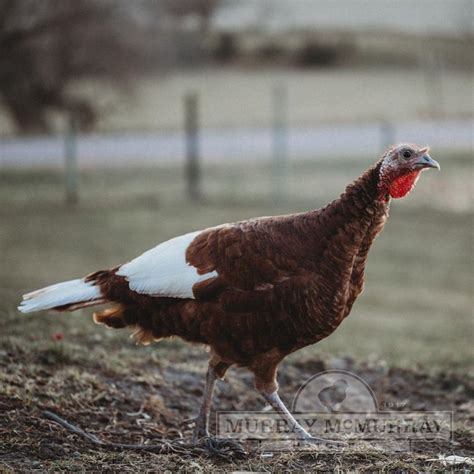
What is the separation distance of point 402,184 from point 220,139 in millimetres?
16913

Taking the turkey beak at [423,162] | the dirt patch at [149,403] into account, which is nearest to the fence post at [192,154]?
the dirt patch at [149,403]

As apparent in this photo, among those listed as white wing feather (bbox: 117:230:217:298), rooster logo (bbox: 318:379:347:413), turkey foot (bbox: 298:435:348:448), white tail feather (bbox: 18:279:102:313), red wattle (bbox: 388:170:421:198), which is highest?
red wattle (bbox: 388:170:421:198)

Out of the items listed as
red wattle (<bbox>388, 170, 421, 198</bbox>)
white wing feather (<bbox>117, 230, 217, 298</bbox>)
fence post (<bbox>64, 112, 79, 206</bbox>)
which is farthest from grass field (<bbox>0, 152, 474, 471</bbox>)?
red wattle (<bbox>388, 170, 421, 198</bbox>)

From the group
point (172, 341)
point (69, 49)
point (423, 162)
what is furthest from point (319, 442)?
Result: point (69, 49)

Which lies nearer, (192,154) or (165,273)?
(165,273)

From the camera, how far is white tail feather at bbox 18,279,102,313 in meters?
5.01

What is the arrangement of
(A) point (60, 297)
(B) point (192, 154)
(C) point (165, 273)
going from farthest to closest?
(B) point (192, 154) → (A) point (60, 297) → (C) point (165, 273)

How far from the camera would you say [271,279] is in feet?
15.1

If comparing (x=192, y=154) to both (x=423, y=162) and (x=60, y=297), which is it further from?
(x=423, y=162)

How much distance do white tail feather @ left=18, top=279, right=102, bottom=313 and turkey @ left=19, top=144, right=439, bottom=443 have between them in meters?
0.06

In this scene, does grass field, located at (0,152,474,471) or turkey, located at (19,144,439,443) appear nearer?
turkey, located at (19,144,439,443)

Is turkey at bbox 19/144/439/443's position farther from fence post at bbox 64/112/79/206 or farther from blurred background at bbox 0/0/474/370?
fence post at bbox 64/112/79/206

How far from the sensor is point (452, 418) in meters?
5.56

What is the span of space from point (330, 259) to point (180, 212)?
9380 millimetres
